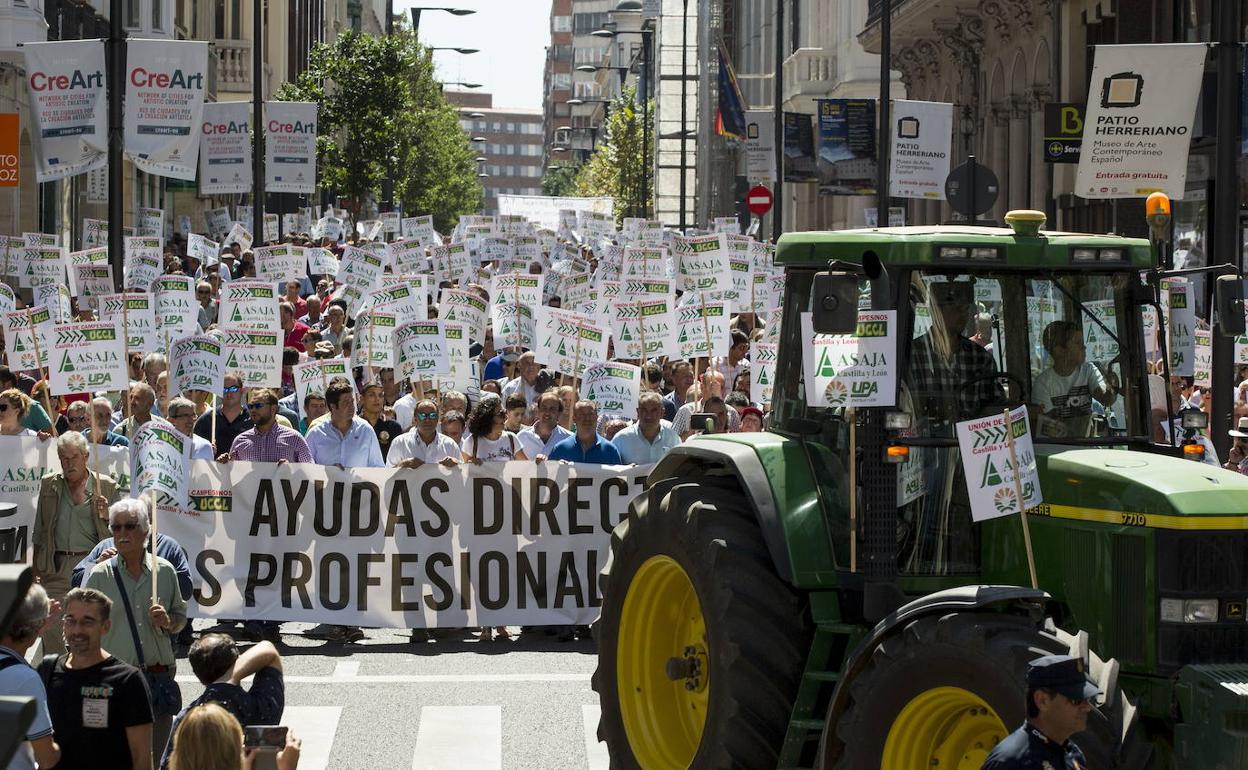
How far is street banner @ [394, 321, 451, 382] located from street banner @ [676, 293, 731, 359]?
2.35 m

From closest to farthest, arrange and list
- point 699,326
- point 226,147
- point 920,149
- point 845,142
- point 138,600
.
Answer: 1. point 138,600
2. point 699,326
3. point 920,149
4. point 226,147
5. point 845,142

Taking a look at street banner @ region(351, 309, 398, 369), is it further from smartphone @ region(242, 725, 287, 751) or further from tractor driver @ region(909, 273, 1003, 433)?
smartphone @ region(242, 725, 287, 751)

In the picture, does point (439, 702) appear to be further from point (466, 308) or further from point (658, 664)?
point (466, 308)

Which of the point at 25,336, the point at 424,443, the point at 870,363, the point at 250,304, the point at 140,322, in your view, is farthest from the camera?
the point at 250,304

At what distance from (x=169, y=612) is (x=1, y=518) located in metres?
0.87

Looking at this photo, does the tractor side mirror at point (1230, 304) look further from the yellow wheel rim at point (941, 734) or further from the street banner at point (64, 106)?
the street banner at point (64, 106)

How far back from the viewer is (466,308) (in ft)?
68.2

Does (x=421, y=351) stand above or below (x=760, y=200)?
below

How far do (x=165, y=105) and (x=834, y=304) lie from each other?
1379 centimetres

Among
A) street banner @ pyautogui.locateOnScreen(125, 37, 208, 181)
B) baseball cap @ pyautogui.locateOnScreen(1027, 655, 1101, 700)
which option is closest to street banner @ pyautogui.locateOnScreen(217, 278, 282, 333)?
street banner @ pyautogui.locateOnScreen(125, 37, 208, 181)

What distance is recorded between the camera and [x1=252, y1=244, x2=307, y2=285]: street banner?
2634 centimetres

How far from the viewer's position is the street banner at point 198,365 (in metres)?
15.3

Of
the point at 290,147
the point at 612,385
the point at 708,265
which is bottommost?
the point at 612,385

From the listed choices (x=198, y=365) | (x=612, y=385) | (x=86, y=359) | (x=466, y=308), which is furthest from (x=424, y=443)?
(x=466, y=308)
